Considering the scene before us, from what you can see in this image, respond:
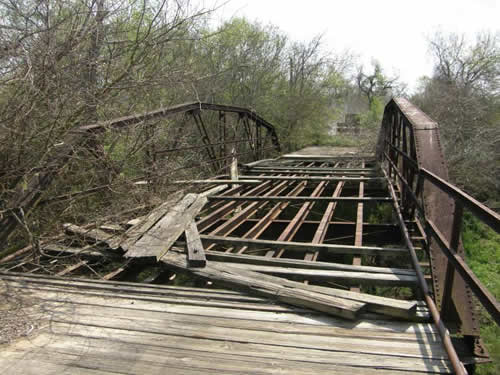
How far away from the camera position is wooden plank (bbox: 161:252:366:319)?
2.68 meters

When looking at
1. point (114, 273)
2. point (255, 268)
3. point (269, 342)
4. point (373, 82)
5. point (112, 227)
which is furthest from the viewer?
point (373, 82)

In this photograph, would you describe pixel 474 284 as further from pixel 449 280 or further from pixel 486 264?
pixel 486 264

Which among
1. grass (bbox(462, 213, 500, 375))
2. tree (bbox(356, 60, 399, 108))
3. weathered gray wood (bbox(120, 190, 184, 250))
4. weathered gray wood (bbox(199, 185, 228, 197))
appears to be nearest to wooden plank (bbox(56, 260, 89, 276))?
weathered gray wood (bbox(120, 190, 184, 250))

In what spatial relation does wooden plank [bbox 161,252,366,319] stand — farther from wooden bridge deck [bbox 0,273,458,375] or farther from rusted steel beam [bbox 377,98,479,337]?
rusted steel beam [bbox 377,98,479,337]

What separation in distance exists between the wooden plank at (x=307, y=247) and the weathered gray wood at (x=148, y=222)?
2.44ft

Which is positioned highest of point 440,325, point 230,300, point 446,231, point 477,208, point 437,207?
point 477,208

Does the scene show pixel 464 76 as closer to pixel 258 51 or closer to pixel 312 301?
pixel 258 51

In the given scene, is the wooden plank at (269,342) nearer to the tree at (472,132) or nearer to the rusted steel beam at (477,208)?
the rusted steel beam at (477,208)

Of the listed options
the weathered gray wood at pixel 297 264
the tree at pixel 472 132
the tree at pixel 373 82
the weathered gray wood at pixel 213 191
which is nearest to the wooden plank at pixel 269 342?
the weathered gray wood at pixel 297 264

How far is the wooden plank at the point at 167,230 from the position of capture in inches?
152

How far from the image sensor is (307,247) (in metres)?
4.16

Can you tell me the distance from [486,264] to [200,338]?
9142mm

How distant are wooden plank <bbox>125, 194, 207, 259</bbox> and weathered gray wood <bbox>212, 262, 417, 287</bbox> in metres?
1.03

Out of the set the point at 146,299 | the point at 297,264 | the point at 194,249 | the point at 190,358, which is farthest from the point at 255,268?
the point at 190,358
